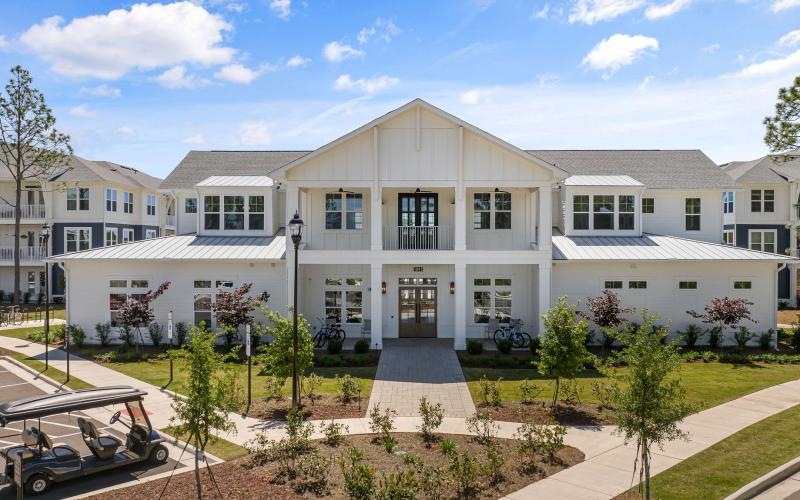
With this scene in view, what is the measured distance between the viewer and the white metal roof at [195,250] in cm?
2369

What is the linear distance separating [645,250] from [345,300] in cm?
1387

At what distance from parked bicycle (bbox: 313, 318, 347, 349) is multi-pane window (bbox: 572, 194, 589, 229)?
1245 centimetres

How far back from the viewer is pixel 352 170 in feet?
74.2

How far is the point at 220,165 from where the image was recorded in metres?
30.9

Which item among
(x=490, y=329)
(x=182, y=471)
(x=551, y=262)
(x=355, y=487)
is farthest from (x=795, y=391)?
(x=182, y=471)

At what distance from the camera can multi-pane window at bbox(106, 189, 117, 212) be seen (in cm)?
3931

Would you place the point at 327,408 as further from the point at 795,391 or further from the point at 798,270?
the point at 798,270

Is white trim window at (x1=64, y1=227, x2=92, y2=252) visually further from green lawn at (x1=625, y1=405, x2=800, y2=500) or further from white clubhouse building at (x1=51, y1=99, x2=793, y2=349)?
green lawn at (x1=625, y1=405, x2=800, y2=500)

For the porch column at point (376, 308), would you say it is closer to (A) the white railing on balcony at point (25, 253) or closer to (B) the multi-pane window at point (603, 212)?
(B) the multi-pane window at point (603, 212)

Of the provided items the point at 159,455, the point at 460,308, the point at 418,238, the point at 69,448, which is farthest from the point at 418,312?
the point at 69,448

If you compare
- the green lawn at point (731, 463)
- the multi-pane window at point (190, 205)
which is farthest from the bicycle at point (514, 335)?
the multi-pane window at point (190, 205)

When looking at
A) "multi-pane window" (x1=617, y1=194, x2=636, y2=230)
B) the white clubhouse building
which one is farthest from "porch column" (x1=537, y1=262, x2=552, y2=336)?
"multi-pane window" (x1=617, y1=194, x2=636, y2=230)

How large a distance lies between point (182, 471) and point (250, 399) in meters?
4.45

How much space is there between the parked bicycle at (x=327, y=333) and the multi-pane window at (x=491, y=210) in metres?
7.91
